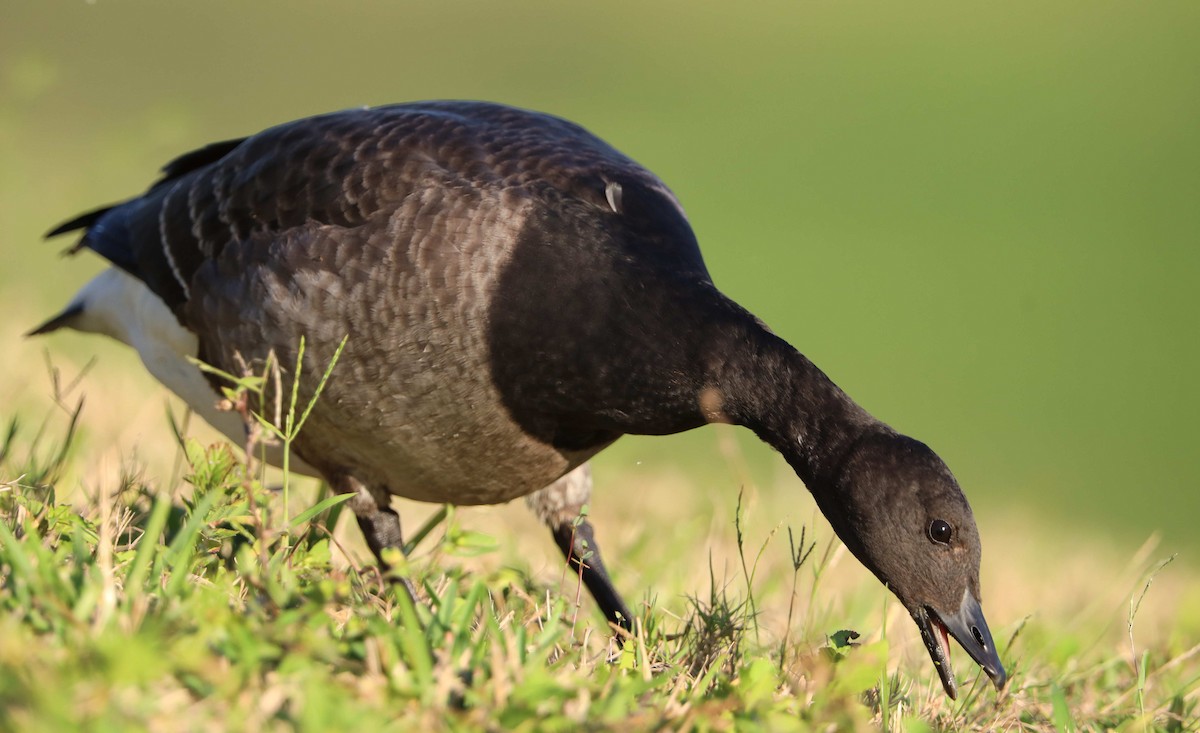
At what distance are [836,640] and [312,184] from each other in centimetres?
296

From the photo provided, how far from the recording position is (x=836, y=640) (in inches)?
172

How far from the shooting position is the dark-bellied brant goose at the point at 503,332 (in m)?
4.65

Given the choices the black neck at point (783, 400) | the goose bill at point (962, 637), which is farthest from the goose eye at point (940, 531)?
the black neck at point (783, 400)

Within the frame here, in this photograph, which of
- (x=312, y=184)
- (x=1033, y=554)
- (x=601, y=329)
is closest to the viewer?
(x=601, y=329)

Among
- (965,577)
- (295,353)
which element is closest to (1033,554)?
(965,577)

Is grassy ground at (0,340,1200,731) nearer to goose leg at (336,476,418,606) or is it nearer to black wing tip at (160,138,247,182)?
goose leg at (336,476,418,606)

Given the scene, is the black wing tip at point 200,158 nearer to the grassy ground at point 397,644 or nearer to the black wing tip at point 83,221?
the black wing tip at point 83,221

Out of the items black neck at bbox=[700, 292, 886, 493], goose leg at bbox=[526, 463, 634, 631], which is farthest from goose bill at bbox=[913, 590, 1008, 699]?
goose leg at bbox=[526, 463, 634, 631]

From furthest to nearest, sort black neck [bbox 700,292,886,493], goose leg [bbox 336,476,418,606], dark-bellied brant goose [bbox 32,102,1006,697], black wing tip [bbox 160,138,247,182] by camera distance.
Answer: black wing tip [bbox 160,138,247,182], goose leg [bbox 336,476,418,606], black neck [bbox 700,292,886,493], dark-bellied brant goose [bbox 32,102,1006,697]

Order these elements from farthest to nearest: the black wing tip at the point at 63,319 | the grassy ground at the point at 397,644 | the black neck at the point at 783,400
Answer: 1. the black wing tip at the point at 63,319
2. the black neck at the point at 783,400
3. the grassy ground at the point at 397,644

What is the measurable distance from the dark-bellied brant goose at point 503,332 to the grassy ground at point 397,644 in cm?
31

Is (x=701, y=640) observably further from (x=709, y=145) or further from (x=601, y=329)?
(x=709, y=145)

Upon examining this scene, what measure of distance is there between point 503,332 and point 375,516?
4.09 feet

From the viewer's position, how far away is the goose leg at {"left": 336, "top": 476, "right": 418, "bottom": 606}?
583 centimetres
